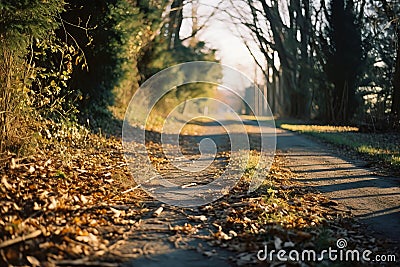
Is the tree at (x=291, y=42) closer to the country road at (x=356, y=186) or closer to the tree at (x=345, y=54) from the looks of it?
the tree at (x=345, y=54)

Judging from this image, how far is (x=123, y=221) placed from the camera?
5219mm

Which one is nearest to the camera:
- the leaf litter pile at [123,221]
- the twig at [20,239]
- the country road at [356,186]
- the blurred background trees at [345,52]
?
the twig at [20,239]

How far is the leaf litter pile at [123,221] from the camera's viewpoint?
4.12m

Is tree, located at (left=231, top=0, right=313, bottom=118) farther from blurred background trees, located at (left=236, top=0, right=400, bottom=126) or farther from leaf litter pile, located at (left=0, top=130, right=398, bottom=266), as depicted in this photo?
leaf litter pile, located at (left=0, top=130, right=398, bottom=266)

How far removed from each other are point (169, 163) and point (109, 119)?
5238 millimetres

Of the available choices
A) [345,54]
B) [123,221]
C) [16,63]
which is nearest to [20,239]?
[123,221]

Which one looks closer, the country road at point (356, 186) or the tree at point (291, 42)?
the country road at point (356, 186)

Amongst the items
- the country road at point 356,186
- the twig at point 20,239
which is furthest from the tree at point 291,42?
the twig at point 20,239

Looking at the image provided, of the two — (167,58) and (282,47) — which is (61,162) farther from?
(282,47)

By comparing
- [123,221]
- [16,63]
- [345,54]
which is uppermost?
[345,54]

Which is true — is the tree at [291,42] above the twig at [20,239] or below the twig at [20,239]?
above

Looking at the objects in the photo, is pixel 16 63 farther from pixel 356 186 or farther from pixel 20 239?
pixel 356 186

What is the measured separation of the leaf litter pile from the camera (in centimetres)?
412

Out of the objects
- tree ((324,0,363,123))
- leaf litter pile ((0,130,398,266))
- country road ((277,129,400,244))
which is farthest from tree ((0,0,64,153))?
tree ((324,0,363,123))
